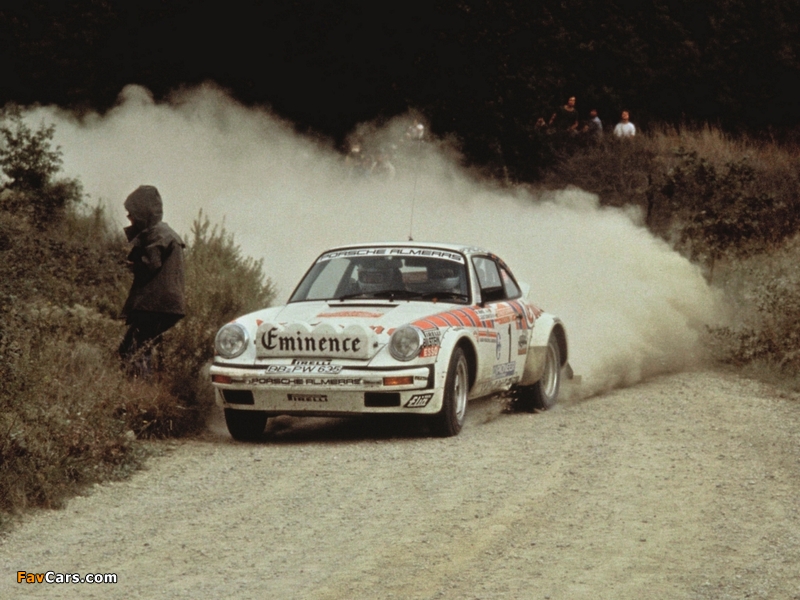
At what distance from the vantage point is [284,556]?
6910mm

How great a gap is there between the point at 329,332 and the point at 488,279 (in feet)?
7.64

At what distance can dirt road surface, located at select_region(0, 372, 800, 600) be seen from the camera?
6402 millimetres

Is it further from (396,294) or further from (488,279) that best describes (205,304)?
(488,279)

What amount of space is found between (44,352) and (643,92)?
23.3 m

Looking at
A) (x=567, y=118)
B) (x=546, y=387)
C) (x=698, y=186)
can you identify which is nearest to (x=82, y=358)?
(x=546, y=387)

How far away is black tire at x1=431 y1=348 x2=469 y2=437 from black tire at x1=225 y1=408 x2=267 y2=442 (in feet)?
4.43

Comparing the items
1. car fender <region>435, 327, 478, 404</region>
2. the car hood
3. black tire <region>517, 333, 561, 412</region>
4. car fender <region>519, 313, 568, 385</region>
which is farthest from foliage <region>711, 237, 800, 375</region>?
the car hood

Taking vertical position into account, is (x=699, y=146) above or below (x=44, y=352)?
above

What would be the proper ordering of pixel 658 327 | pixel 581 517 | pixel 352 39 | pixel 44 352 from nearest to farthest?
pixel 581 517 → pixel 44 352 → pixel 658 327 → pixel 352 39

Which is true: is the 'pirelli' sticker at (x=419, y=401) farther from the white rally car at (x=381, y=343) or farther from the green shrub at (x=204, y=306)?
the green shrub at (x=204, y=306)

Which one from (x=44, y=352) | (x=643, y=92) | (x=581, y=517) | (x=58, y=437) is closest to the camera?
(x=581, y=517)

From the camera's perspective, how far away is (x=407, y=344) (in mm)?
10203

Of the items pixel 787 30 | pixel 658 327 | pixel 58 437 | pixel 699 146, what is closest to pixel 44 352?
pixel 58 437

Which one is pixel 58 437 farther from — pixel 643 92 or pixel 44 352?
pixel 643 92
